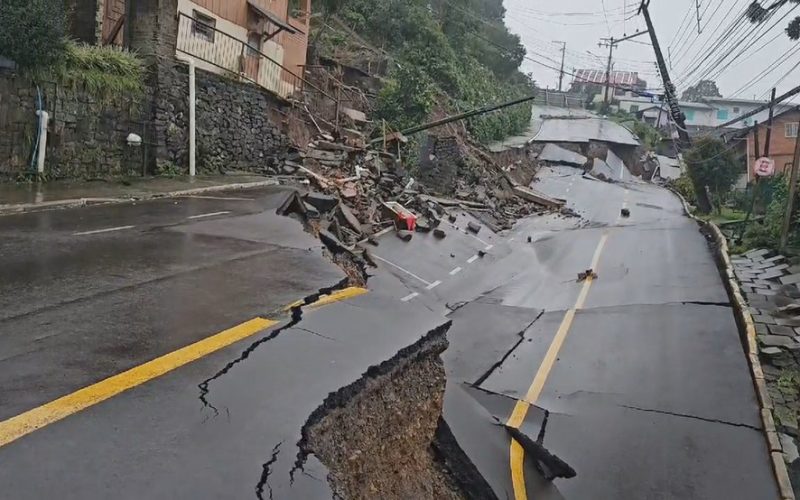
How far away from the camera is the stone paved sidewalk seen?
8.74 meters

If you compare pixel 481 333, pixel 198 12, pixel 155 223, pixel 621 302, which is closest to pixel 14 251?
pixel 155 223

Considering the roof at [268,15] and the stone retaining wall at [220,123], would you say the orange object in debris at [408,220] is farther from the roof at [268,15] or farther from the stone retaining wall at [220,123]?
the roof at [268,15]

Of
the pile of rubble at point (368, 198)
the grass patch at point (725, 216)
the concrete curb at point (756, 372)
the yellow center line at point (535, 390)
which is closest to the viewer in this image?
the yellow center line at point (535, 390)

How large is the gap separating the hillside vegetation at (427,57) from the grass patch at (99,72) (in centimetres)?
1712

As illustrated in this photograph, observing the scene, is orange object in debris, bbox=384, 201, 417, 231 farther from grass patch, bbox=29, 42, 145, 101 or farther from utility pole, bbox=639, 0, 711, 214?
utility pole, bbox=639, 0, 711, 214

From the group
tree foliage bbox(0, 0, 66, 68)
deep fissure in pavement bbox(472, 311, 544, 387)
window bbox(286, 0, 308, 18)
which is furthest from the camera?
window bbox(286, 0, 308, 18)

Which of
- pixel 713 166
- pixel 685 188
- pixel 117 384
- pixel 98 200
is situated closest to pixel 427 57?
pixel 713 166

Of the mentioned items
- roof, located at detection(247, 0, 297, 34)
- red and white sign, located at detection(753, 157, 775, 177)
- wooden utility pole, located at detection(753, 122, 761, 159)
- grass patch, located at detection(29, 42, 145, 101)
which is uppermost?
roof, located at detection(247, 0, 297, 34)

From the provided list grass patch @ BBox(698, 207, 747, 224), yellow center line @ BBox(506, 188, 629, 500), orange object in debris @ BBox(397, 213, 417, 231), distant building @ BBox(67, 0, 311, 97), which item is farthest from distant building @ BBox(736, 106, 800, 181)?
distant building @ BBox(67, 0, 311, 97)

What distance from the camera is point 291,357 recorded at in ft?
13.8

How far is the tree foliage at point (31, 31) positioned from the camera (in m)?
12.3

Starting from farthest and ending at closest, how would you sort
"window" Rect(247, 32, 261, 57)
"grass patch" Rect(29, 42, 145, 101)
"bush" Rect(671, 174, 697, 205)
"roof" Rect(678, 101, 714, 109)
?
"roof" Rect(678, 101, 714, 109), "bush" Rect(671, 174, 697, 205), "window" Rect(247, 32, 261, 57), "grass patch" Rect(29, 42, 145, 101)

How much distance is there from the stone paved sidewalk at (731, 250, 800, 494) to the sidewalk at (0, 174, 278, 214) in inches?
471

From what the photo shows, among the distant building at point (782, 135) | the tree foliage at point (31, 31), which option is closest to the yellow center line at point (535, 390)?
the tree foliage at point (31, 31)
